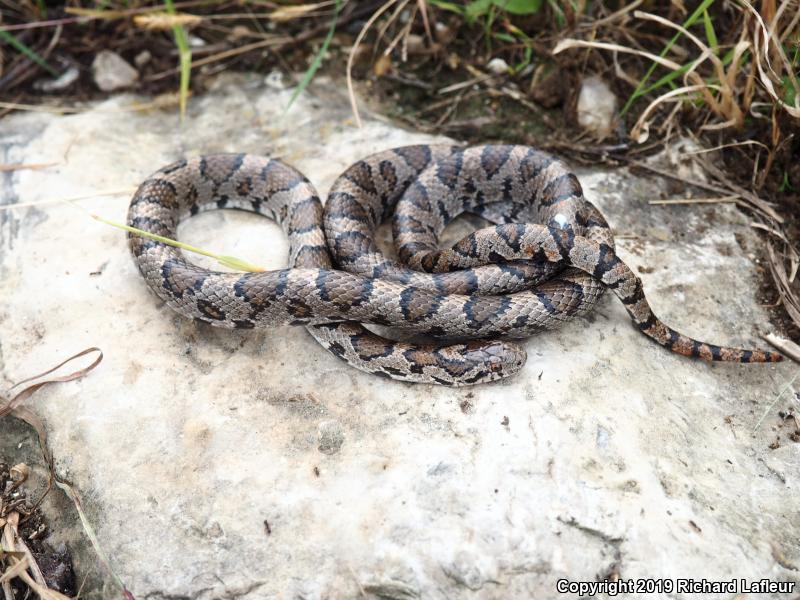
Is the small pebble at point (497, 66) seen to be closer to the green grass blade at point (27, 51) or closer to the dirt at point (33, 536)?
the green grass blade at point (27, 51)

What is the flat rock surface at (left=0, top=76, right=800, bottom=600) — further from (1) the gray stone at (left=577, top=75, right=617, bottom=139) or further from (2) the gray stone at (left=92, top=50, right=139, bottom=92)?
(2) the gray stone at (left=92, top=50, right=139, bottom=92)

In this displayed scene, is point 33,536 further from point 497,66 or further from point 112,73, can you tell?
point 497,66

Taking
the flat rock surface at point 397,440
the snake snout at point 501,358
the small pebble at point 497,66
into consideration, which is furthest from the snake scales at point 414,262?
the small pebble at point 497,66

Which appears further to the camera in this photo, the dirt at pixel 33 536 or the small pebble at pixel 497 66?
the small pebble at pixel 497 66

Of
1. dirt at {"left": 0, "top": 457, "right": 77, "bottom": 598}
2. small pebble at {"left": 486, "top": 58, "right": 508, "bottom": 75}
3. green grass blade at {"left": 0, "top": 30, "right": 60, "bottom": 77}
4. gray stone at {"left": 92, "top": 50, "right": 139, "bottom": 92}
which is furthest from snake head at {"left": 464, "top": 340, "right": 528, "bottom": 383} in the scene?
green grass blade at {"left": 0, "top": 30, "right": 60, "bottom": 77}

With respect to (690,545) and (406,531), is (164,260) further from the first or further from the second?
(690,545)
